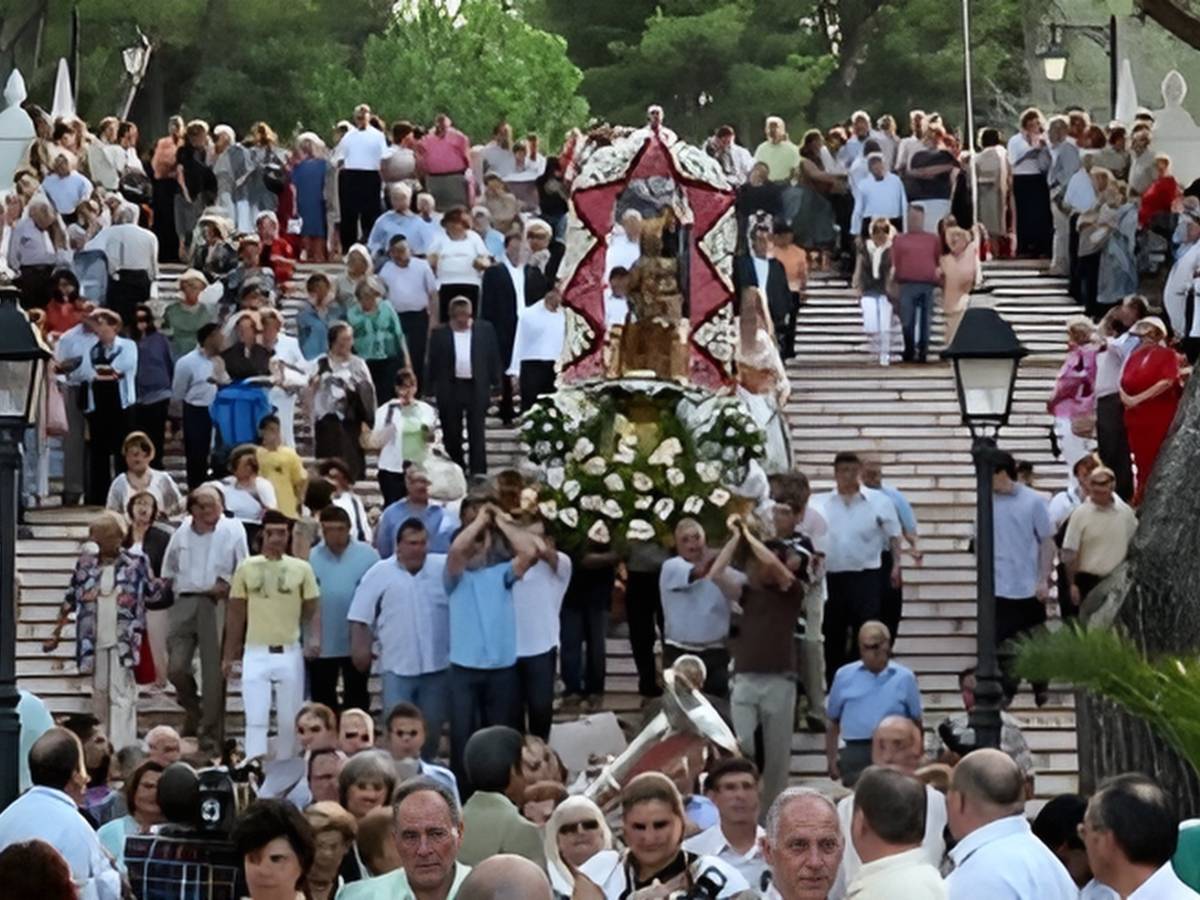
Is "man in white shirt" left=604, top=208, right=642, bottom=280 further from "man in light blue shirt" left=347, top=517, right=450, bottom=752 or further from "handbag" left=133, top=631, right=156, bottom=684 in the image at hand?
"man in light blue shirt" left=347, top=517, right=450, bottom=752

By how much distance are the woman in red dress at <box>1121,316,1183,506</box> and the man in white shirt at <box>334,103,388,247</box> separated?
10.4 metres

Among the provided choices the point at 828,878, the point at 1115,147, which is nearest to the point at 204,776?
the point at 828,878

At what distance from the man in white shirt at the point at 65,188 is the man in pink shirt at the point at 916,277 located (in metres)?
6.68

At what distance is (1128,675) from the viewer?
13.0 m

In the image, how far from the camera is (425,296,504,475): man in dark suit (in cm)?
2731

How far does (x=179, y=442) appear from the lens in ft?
94.3

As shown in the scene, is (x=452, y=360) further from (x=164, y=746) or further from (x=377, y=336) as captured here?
(x=164, y=746)

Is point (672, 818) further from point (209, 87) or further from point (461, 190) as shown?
point (209, 87)

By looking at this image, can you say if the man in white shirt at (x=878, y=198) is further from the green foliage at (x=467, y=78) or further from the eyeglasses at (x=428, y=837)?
the green foliage at (x=467, y=78)

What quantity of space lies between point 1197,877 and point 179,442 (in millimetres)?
17221

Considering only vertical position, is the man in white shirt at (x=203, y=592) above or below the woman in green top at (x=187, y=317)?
below

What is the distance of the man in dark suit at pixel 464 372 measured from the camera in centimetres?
2731

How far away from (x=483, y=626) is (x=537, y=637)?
16.8 inches

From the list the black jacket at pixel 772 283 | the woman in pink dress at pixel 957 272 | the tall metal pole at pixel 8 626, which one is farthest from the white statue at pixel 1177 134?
the tall metal pole at pixel 8 626
